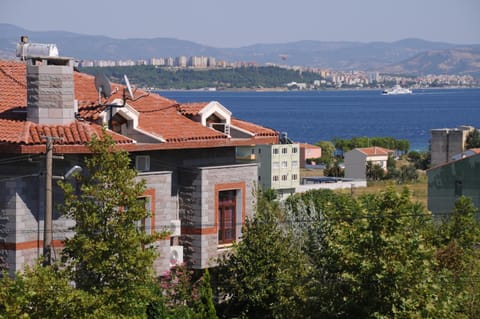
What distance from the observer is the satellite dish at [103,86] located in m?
22.5

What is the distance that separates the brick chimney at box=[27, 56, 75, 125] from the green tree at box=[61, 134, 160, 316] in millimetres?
3295

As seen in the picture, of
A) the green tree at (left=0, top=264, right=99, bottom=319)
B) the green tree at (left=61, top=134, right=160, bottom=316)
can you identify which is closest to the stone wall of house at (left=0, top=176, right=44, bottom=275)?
the green tree at (left=61, top=134, right=160, bottom=316)

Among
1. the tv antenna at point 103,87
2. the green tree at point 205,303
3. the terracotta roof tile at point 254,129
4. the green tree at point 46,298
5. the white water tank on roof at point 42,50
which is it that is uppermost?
the white water tank on roof at point 42,50

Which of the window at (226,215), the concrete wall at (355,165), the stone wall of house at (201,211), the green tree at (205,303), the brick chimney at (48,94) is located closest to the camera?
the brick chimney at (48,94)

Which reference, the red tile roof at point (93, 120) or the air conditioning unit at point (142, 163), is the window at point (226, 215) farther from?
the air conditioning unit at point (142, 163)

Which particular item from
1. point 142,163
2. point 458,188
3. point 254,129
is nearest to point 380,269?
point 142,163

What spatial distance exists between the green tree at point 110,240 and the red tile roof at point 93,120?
9.03 feet

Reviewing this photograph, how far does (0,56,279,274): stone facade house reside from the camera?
20453mm

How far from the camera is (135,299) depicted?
17.3 meters

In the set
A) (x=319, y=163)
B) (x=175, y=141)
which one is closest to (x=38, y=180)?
(x=175, y=141)

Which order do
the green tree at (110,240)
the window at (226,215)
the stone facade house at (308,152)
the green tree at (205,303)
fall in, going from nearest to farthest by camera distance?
the green tree at (110,240)
the green tree at (205,303)
the window at (226,215)
the stone facade house at (308,152)

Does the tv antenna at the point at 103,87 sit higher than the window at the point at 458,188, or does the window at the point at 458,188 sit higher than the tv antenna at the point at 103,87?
the tv antenna at the point at 103,87

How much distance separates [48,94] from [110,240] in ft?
16.1

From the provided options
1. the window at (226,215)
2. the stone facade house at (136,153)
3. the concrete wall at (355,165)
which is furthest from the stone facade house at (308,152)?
the window at (226,215)
